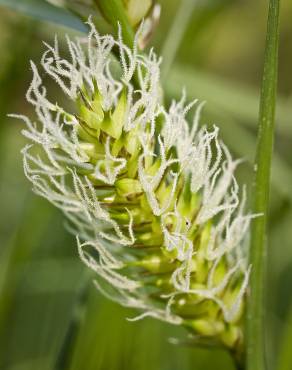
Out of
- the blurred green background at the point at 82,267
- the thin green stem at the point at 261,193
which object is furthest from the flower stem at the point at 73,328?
the thin green stem at the point at 261,193

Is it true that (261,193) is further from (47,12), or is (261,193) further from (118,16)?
(47,12)

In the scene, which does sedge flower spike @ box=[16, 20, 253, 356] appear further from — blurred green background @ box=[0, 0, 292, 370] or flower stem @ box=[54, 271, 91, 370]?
blurred green background @ box=[0, 0, 292, 370]

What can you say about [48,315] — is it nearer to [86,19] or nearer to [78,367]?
[78,367]

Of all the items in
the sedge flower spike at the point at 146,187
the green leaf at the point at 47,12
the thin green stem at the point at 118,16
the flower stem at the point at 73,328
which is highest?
the green leaf at the point at 47,12

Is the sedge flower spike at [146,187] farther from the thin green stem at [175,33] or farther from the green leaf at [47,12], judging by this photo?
the thin green stem at [175,33]

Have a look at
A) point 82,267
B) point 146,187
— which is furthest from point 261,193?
point 82,267

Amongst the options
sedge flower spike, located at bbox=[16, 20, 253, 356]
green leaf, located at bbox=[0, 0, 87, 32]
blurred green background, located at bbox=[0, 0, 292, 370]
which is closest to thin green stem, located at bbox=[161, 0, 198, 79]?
blurred green background, located at bbox=[0, 0, 292, 370]
